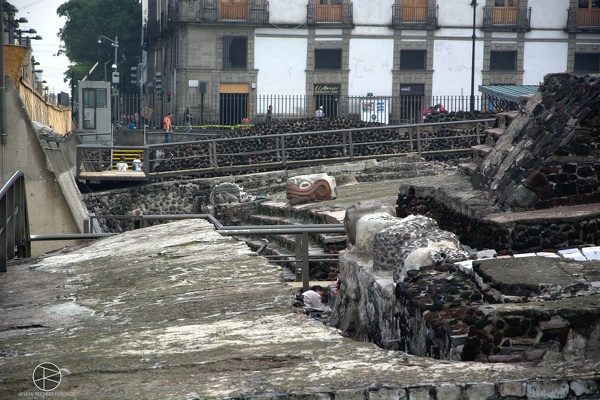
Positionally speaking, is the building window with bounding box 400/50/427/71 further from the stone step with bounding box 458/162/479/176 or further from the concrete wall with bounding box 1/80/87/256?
the stone step with bounding box 458/162/479/176

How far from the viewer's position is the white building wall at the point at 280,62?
41.8 meters

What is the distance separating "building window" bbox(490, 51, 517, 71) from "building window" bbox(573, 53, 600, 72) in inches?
111

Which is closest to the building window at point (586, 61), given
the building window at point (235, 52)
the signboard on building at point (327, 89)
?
the signboard on building at point (327, 89)

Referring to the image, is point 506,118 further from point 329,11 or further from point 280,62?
point 329,11

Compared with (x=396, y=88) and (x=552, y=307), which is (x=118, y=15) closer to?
(x=396, y=88)

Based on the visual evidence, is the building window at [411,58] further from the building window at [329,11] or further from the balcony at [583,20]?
the balcony at [583,20]

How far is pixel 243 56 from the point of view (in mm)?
41875

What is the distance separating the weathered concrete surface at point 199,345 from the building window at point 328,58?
34852 millimetres

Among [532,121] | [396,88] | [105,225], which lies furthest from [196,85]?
[532,121]

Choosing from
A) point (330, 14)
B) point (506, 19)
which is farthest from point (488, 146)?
point (506, 19)

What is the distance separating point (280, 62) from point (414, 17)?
6.03 metres

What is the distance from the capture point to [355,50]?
42219 mm

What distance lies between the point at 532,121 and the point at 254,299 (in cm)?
455

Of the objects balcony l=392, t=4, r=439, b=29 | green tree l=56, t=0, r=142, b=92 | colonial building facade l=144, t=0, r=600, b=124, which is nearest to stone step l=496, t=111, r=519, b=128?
colonial building facade l=144, t=0, r=600, b=124
